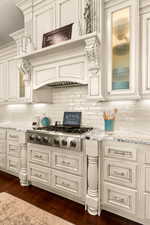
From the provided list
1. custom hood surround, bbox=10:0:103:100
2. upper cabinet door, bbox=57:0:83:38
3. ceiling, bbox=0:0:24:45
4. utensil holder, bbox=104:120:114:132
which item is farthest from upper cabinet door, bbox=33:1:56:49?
utensil holder, bbox=104:120:114:132

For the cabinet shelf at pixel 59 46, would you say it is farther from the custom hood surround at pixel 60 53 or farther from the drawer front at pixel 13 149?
the drawer front at pixel 13 149

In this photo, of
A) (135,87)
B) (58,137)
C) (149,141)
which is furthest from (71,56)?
(149,141)

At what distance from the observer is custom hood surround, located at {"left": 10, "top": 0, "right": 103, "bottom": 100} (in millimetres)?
2186

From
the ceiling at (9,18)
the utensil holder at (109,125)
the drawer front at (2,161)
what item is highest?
the ceiling at (9,18)

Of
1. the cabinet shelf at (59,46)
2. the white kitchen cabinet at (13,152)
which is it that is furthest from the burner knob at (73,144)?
the cabinet shelf at (59,46)

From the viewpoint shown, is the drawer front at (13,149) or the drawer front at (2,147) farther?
the drawer front at (2,147)

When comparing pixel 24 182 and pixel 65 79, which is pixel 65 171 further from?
pixel 65 79

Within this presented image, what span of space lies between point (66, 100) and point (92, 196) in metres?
1.69

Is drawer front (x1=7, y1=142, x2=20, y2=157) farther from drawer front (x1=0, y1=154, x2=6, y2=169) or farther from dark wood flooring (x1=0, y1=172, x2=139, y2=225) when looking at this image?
dark wood flooring (x1=0, y1=172, x2=139, y2=225)

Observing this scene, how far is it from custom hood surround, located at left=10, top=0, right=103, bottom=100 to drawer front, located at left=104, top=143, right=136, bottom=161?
685mm

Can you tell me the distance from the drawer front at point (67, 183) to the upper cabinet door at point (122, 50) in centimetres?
123

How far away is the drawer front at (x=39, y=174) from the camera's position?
2.48 m

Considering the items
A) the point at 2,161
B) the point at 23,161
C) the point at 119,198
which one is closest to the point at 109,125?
the point at 119,198

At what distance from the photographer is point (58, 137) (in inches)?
90.4
